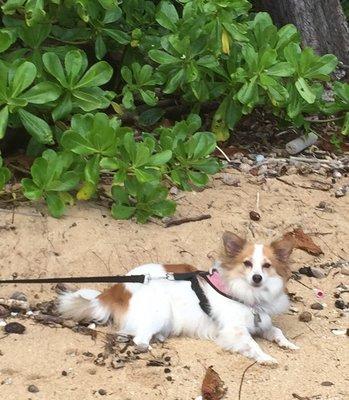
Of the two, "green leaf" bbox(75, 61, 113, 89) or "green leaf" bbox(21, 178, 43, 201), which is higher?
"green leaf" bbox(75, 61, 113, 89)

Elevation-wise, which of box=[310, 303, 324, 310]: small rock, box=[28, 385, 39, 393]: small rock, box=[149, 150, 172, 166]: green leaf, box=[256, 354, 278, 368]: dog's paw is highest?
box=[149, 150, 172, 166]: green leaf

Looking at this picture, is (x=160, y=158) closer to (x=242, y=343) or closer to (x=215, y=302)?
(x=215, y=302)

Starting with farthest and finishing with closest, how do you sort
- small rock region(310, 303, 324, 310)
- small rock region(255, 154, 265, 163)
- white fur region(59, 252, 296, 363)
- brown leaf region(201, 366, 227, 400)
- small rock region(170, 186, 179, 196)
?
small rock region(255, 154, 265, 163)
small rock region(170, 186, 179, 196)
small rock region(310, 303, 324, 310)
white fur region(59, 252, 296, 363)
brown leaf region(201, 366, 227, 400)

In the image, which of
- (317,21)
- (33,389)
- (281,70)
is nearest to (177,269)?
(33,389)

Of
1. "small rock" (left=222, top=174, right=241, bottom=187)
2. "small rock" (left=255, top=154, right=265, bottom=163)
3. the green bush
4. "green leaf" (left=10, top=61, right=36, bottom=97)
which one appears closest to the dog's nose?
the green bush

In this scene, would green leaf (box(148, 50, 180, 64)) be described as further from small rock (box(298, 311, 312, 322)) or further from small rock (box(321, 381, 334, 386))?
small rock (box(321, 381, 334, 386))

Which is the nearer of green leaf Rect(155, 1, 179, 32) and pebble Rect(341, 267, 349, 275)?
pebble Rect(341, 267, 349, 275)

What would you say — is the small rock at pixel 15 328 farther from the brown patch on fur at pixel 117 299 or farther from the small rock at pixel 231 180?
the small rock at pixel 231 180

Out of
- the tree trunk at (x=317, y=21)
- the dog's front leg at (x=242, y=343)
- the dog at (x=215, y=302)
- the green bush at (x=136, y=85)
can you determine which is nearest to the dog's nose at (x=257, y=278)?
the dog at (x=215, y=302)
